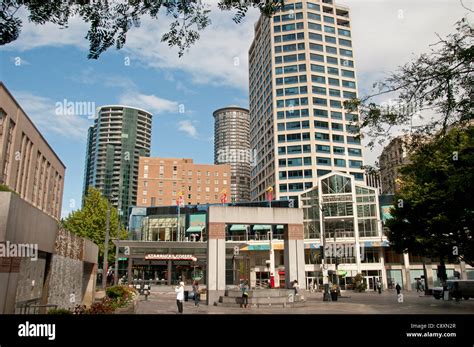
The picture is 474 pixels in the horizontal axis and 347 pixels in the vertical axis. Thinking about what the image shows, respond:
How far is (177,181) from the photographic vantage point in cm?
10325

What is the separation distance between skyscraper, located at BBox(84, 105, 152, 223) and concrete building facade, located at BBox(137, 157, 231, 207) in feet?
27.8

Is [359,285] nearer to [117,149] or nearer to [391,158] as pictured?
[391,158]

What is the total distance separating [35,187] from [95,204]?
12.0 metres

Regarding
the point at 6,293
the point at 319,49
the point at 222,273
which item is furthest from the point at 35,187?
the point at 319,49

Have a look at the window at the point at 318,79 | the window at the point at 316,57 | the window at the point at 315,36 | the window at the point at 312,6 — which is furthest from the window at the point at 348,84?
the window at the point at 312,6

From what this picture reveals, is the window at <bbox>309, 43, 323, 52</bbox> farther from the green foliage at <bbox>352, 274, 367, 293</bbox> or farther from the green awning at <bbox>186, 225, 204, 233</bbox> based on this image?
the green foliage at <bbox>352, 274, 367, 293</bbox>

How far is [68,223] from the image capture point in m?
48.0

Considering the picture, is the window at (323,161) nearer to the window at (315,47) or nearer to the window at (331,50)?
the window at (315,47)

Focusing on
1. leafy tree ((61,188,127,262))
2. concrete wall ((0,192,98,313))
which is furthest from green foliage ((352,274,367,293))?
concrete wall ((0,192,98,313))

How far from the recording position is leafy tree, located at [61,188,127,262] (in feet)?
155

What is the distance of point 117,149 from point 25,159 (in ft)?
290

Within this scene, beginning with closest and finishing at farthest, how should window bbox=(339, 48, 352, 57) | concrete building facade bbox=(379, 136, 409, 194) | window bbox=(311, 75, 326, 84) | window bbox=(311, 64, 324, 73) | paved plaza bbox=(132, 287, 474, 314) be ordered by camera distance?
concrete building facade bbox=(379, 136, 409, 194)
paved plaza bbox=(132, 287, 474, 314)
window bbox=(311, 75, 326, 84)
window bbox=(311, 64, 324, 73)
window bbox=(339, 48, 352, 57)

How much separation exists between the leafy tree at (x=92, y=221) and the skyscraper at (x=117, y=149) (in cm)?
5334

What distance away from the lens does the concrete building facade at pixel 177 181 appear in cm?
10025
